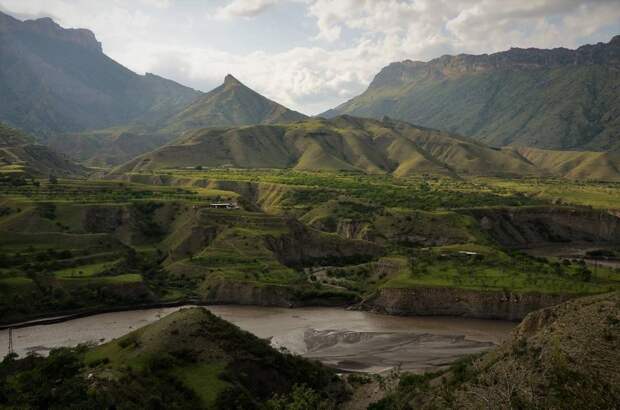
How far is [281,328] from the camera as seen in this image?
97625 mm

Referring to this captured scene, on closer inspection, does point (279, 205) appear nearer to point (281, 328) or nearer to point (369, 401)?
point (281, 328)

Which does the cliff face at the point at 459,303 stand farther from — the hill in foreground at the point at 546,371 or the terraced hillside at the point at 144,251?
the hill in foreground at the point at 546,371

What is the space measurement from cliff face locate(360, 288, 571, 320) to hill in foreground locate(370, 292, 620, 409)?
4598 centimetres

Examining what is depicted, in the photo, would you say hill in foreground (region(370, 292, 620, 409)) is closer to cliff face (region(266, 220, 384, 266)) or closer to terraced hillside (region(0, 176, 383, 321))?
terraced hillside (region(0, 176, 383, 321))

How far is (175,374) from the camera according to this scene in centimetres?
5703

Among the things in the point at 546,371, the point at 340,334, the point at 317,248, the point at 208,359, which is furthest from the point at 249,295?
the point at 546,371

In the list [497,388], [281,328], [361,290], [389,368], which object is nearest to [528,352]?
[497,388]

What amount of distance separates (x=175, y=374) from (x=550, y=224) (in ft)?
525

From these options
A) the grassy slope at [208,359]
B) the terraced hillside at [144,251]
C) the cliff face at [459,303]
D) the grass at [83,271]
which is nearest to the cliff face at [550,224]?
the terraced hillside at [144,251]

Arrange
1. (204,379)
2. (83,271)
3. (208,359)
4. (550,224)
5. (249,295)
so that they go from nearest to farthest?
1. (204,379)
2. (208,359)
3. (249,295)
4. (83,271)
5. (550,224)

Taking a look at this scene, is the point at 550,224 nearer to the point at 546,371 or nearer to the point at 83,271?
the point at 83,271

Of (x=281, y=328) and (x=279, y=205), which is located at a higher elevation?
(x=279, y=205)

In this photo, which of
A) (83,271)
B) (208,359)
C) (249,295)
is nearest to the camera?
(208,359)

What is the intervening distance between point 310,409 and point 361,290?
66.3m
